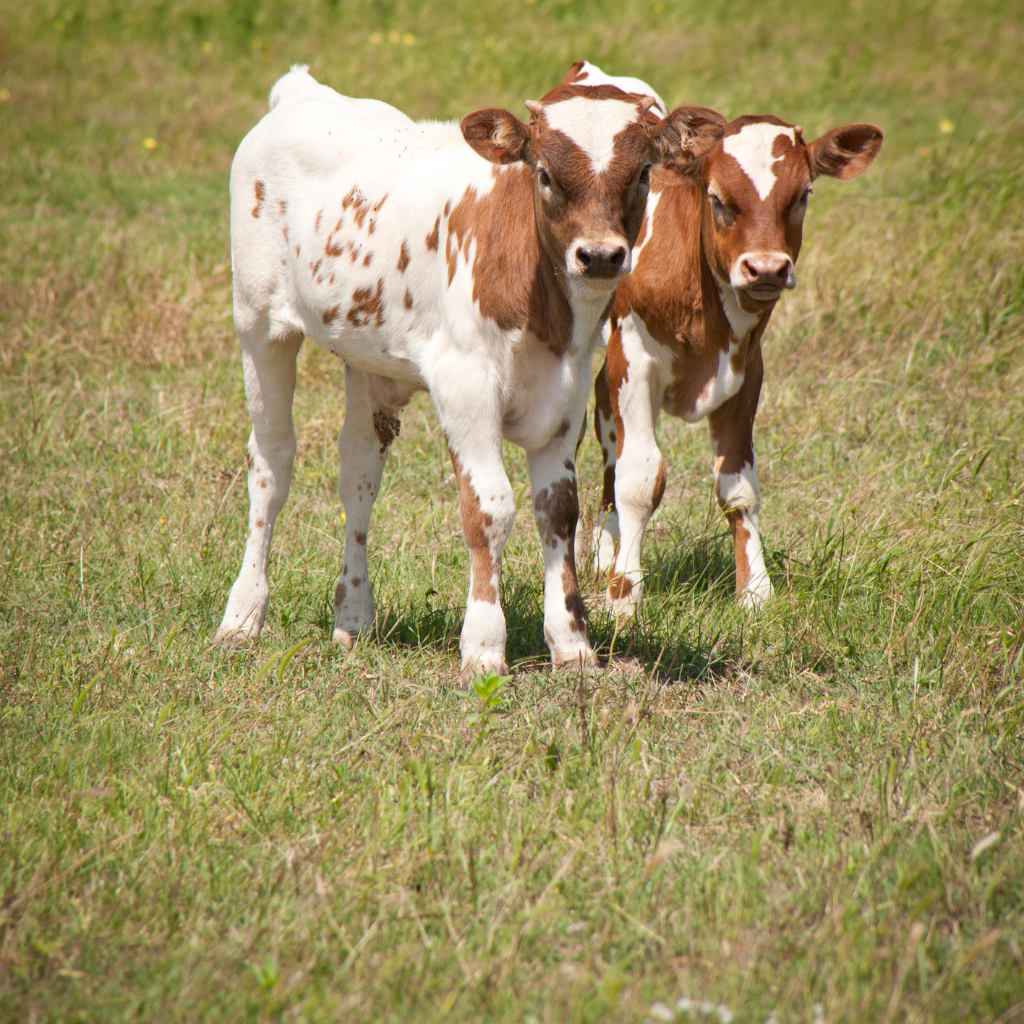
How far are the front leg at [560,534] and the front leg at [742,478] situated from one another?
100 cm

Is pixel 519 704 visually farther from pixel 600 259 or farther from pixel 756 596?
pixel 600 259

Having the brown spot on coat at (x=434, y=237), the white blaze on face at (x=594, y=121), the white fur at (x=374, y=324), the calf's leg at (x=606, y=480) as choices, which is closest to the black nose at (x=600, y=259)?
the white fur at (x=374, y=324)

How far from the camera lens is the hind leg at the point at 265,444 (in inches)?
173

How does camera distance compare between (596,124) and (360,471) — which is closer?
(596,124)

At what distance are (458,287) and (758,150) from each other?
5.28 ft

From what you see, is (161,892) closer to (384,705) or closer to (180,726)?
(180,726)

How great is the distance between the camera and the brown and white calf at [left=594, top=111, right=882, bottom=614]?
4.45 meters

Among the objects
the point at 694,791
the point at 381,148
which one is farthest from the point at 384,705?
the point at 381,148

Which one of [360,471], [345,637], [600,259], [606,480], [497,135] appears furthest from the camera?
[606,480]

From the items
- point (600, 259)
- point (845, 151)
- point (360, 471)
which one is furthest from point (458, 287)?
point (845, 151)

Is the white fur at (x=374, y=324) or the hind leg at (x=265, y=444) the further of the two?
the hind leg at (x=265, y=444)

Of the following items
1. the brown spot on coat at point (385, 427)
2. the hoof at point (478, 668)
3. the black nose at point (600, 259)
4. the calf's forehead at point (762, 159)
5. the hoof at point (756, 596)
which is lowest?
the hoof at point (756, 596)

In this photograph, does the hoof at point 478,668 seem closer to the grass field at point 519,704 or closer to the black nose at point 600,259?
the grass field at point 519,704

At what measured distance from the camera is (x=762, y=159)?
14.6 ft
